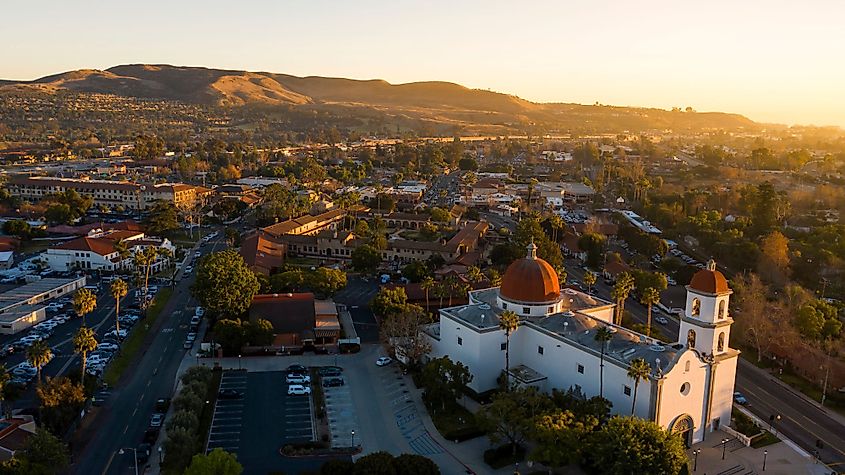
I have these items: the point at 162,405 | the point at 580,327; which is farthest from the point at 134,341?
the point at 580,327

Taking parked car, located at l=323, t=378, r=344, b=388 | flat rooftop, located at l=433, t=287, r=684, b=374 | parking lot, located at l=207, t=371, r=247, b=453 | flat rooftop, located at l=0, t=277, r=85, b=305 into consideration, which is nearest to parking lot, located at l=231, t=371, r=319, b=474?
parking lot, located at l=207, t=371, r=247, b=453

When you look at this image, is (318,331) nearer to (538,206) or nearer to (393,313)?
(393,313)

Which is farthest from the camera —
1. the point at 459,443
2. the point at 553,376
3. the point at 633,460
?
the point at 553,376

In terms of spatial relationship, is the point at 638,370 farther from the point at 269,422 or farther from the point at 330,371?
the point at 330,371

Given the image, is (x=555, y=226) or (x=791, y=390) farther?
(x=555, y=226)

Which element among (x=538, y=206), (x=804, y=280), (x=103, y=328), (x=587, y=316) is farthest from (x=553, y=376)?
(x=538, y=206)

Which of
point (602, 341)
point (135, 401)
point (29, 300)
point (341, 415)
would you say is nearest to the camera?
point (602, 341)

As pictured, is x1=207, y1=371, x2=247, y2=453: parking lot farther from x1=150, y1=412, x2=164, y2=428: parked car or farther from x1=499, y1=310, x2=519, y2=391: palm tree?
x1=499, y1=310, x2=519, y2=391: palm tree
